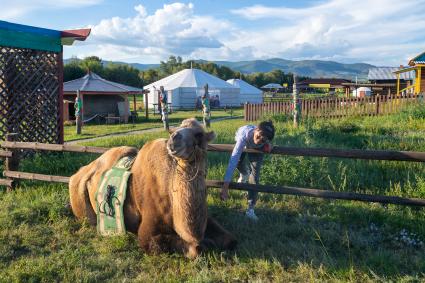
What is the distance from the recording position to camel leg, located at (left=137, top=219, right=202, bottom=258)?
186 inches

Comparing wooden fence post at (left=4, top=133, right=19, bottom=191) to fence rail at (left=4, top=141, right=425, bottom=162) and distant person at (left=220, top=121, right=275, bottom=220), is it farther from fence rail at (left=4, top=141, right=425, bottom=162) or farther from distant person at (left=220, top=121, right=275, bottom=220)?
distant person at (left=220, top=121, right=275, bottom=220)

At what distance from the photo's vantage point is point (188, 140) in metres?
4.13

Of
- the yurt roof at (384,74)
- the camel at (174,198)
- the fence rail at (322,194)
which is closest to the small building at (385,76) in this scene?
the yurt roof at (384,74)

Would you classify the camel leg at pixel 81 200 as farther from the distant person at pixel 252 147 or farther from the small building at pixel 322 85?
the small building at pixel 322 85

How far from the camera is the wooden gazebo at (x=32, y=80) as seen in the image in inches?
405

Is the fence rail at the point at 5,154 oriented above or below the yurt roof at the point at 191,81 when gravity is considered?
below

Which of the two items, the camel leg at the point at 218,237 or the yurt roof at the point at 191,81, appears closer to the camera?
the camel leg at the point at 218,237

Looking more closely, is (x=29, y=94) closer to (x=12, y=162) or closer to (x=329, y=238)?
(x=12, y=162)

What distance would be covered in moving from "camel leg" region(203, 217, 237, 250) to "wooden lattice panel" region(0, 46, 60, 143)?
7.20m

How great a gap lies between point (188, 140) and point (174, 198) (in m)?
0.80

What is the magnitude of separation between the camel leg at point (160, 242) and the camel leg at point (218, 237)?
28cm

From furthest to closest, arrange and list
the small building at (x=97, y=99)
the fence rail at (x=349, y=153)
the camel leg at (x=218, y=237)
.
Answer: the small building at (x=97, y=99) < the fence rail at (x=349, y=153) < the camel leg at (x=218, y=237)

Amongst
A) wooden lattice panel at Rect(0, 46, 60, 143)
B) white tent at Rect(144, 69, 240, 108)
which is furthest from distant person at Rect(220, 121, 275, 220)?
white tent at Rect(144, 69, 240, 108)

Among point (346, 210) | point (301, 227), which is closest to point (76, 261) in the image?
point (301, 227)
